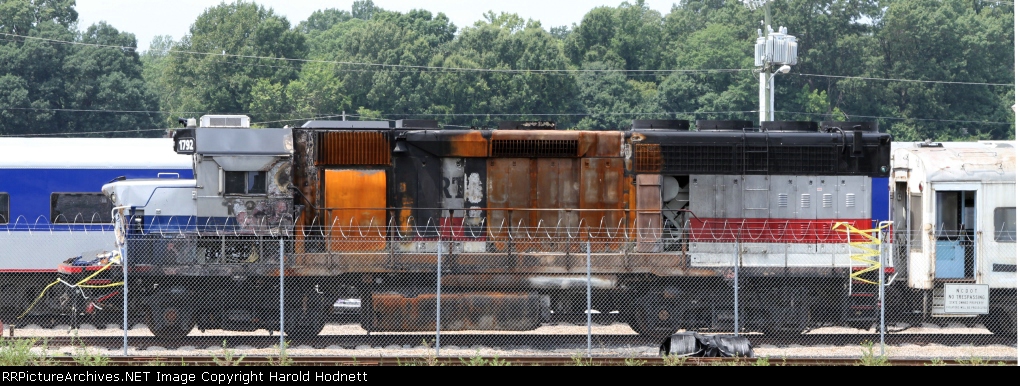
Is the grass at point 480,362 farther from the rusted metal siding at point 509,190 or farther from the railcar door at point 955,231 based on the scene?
the railcar door at point 955,231

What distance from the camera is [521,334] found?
1880 cm

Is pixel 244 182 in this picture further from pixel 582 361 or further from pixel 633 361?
pixel 633 361

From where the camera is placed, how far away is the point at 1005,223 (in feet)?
60.4

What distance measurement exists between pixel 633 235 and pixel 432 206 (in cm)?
327

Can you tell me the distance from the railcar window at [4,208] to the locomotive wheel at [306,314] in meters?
7.43

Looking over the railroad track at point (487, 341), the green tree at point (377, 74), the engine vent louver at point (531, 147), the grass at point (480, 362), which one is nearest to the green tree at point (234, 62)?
the green tree at point (377, 74)

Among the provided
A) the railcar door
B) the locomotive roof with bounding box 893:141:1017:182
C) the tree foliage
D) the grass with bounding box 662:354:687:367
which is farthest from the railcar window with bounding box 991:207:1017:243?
the tree foliage

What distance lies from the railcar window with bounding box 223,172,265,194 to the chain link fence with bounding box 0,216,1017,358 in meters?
0.67

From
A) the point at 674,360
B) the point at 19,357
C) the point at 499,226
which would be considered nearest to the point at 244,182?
the point at 499,226

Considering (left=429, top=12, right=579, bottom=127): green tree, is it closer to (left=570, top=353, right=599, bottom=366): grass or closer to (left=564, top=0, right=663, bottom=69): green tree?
(left=564, top=0, right=663, bottom=69): green tree

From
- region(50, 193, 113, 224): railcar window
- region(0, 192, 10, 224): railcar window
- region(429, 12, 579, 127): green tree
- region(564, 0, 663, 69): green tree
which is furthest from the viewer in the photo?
region(564, 0, 663, 69): green tree

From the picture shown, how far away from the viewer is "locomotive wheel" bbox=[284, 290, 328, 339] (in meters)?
17.9

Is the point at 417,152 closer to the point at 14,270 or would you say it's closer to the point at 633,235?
the point at 633,235

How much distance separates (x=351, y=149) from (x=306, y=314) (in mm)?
2725
